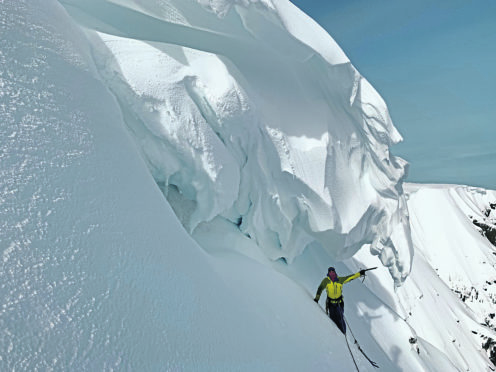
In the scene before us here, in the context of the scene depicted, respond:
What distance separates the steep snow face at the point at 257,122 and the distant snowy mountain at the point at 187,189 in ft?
0.10

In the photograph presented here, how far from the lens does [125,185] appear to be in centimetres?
418

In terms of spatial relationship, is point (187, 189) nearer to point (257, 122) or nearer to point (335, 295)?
point (257, 122)

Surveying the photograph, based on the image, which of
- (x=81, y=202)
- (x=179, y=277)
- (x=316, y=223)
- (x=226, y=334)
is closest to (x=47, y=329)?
(x=81, y=202)

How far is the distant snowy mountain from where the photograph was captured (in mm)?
3051

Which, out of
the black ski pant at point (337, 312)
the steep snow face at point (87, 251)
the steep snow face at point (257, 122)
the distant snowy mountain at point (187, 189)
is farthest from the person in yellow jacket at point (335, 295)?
the steep snow face at point (87, 251)

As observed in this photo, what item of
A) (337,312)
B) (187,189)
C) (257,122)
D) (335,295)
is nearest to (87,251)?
(187,189)

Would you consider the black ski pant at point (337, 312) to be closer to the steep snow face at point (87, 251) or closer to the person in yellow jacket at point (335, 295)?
the person in yellow jacket at point (335, 295)

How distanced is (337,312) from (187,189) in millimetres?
3310

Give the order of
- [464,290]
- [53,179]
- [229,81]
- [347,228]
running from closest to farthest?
1. [53,179]
2. [229,81]
3. [347,228]
4. [464,290]

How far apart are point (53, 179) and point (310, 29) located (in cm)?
606

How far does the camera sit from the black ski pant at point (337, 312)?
7.47 metres

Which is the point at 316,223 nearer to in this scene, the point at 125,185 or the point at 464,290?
the point at 125,185

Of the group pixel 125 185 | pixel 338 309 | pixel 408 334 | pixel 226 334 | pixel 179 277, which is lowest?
pixel 408 334

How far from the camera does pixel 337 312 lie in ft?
24.6
